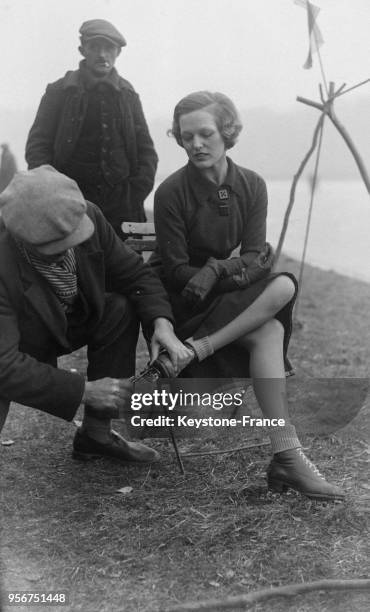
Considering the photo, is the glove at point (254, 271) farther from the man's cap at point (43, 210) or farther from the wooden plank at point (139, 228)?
the man's cap at point (43, 210)

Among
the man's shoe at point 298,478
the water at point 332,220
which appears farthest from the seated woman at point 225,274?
the water at point 332,220

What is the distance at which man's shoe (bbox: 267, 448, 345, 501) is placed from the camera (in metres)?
2.67

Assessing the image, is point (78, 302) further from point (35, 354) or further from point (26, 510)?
point (26, 510)

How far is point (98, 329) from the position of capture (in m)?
2.84

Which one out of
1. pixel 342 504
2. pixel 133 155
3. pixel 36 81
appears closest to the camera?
pixel 342 504

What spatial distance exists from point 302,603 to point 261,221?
1530mm

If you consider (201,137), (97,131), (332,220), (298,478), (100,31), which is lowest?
(332,220)

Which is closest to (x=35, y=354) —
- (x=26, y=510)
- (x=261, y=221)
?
(x=26, y=510)

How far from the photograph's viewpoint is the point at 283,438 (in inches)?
108

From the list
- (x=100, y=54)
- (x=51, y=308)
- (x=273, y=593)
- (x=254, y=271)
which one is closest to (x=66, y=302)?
(x=51, y=308)

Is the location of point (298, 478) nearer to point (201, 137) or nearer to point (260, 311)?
→ point (260, 311)

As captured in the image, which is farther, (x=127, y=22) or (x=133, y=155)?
(x=133, y=155)

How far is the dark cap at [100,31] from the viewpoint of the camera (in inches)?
133

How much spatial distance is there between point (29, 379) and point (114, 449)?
0.82 meters
